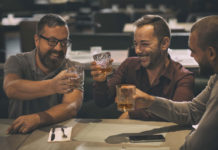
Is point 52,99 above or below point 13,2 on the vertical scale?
below

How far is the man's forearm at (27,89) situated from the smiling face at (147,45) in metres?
0.72

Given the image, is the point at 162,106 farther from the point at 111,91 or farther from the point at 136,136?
the point at 111,91

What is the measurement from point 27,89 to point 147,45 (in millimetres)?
911

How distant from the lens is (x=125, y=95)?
1746 mm

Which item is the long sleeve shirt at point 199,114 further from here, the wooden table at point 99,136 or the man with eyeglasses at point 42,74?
the man with eyeglasses at point 42,74

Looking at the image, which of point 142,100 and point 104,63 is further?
point 104,63

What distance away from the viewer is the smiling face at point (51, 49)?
7.70 feet

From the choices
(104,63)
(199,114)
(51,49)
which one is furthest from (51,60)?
(199,114)

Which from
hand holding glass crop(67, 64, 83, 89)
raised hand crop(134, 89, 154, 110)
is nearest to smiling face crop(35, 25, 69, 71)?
hand holding glass crop(67, 64, 83, 89)

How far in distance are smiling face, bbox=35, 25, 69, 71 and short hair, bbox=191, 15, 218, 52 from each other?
1.05 m

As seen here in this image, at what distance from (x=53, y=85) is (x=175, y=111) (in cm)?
78

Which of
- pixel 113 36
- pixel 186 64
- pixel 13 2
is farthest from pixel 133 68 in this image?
pixel 13 2

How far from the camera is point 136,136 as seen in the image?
1.78 metres

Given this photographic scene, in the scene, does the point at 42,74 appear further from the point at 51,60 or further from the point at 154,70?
the point at 154,70
